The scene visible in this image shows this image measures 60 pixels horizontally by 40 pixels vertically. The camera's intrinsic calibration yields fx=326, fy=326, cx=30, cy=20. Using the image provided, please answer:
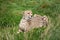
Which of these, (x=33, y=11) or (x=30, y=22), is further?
(x=33, y=11)

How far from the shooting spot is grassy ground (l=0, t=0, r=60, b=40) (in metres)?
7.14

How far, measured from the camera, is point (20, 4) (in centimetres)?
1028

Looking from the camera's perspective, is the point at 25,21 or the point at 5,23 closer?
the point at 25,21

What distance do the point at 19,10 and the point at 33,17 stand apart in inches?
59.4

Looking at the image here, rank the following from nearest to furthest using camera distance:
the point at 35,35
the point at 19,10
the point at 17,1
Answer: the point at 35,35, the point at 19,10, the point at 17,1

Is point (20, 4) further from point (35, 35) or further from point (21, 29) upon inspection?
point (35, 35)

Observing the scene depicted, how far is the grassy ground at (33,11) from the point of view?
7.14 m

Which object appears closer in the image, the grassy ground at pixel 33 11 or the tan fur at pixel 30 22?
the grassy ground at pixel 33 11

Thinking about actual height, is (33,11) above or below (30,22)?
below

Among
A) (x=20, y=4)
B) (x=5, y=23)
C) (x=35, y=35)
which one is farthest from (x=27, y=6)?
(x=35, y=35)

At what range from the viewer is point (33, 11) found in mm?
9617

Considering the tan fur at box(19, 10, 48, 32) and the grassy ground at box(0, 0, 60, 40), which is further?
the tan fur at box(19, 10, 48, 32)

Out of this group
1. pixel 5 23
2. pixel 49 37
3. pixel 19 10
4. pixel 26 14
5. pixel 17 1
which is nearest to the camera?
pixel 49 37

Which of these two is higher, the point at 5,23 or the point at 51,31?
the point at 51,31
